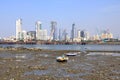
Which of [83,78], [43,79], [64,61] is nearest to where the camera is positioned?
[43,79]

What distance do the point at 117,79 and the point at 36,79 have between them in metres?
8.43

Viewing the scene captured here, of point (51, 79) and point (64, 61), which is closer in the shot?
point (51, 79)

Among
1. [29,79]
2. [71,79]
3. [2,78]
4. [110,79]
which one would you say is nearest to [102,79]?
[110,79]

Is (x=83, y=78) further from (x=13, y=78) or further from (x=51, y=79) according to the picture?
(x=13, y=78)

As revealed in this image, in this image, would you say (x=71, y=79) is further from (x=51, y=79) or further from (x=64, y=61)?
(x=64, y=61)

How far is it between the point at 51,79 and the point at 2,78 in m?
4.96

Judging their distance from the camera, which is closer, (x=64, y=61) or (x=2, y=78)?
(x=2, y=78)

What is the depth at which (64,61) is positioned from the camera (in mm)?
59656

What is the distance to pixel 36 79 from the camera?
31141 millimetres

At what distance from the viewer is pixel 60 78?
32344 mm

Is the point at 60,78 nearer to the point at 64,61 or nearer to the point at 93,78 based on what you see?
the point at 93,78

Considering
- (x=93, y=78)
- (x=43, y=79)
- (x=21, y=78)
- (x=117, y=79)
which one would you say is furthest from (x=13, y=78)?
(x=117, y=79)

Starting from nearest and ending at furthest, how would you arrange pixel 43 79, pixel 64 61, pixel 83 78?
pixel 43 79 → pixel 83 78 → pixel 64 61

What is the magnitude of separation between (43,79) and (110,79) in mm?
6915
